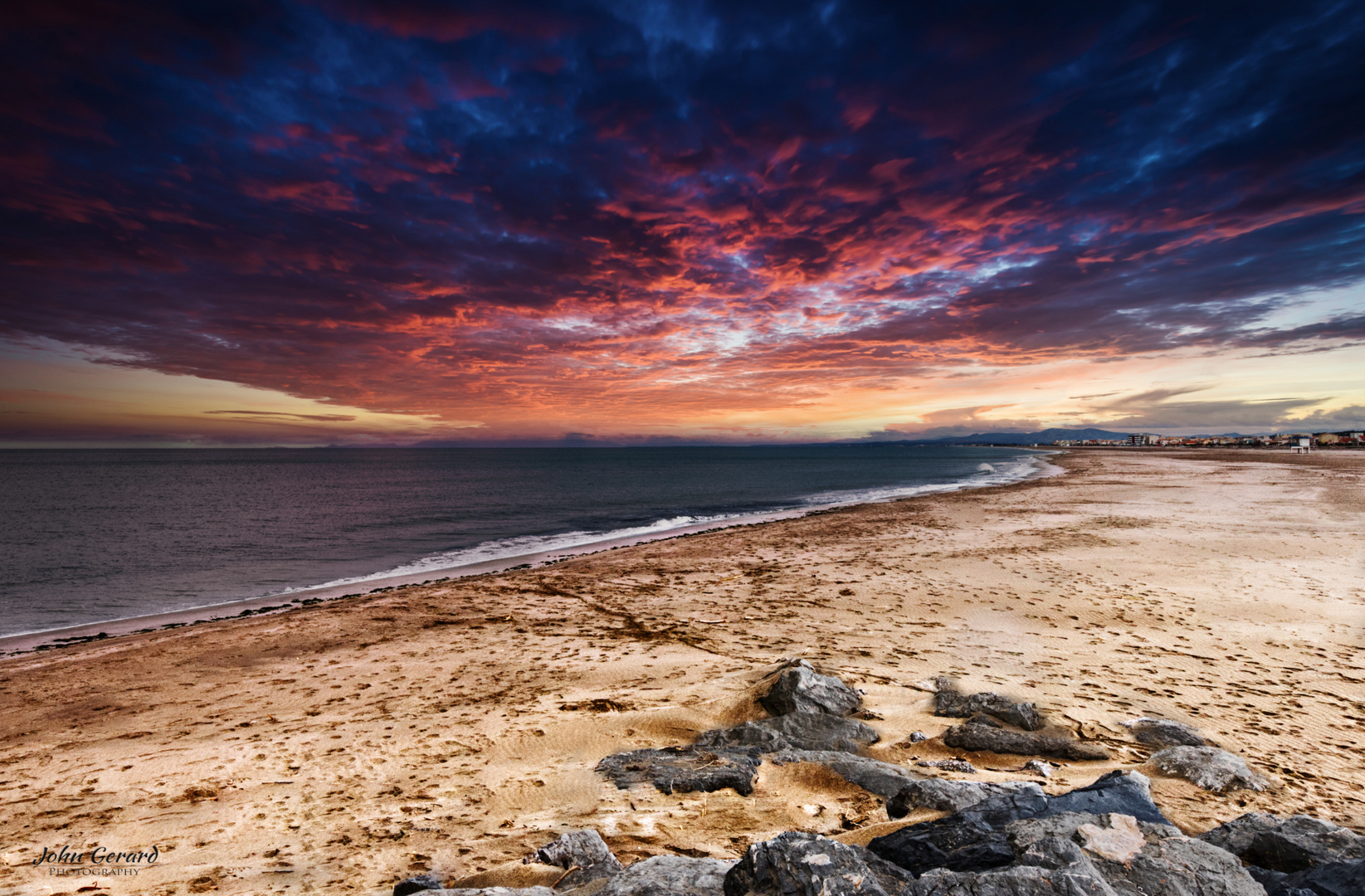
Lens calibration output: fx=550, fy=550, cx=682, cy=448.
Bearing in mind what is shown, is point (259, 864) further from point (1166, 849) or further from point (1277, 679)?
point (1277, 679)

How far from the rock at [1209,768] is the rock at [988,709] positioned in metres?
1.23

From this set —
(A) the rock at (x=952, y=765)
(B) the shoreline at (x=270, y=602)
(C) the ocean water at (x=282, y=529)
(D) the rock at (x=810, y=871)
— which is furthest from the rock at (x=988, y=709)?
(C) the ocean water at (x=282, y=529)

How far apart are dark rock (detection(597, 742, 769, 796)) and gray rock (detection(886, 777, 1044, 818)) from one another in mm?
1426

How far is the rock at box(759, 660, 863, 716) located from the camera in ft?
23.7

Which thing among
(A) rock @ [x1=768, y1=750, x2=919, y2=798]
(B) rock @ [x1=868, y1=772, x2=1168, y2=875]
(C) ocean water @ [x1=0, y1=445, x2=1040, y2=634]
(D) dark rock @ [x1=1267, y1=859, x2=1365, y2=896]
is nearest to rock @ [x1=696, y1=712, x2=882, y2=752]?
(A) rock @ [x1=768, y1=750, x2=919, y2=798]

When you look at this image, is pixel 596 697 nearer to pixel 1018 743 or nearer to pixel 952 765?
pixel 952 765

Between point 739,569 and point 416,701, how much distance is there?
461 inches

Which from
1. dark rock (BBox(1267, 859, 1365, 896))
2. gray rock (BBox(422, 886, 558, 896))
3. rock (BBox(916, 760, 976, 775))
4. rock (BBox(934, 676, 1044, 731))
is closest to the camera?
dark rock (BBox(1267, 859, 1365, 896))

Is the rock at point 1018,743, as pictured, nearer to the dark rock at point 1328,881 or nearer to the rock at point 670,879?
the dark rock at point 1328,881

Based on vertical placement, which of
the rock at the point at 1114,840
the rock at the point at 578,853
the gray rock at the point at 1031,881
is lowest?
the rock at the point at 578,853

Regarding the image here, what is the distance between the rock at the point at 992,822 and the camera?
3.75 m

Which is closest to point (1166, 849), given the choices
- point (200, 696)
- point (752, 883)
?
point (752, 883)

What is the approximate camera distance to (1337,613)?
11688 millimetres

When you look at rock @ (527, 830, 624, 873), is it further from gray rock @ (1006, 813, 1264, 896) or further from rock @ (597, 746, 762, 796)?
gray rock @ (1006, 813, 1264, 896)
